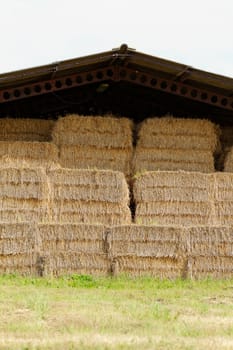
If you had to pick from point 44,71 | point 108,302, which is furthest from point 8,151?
point 108,302

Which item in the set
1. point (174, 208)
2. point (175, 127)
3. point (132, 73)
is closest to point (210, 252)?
point (174, 208)

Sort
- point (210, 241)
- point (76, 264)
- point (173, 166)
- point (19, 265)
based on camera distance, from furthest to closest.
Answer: point (173, 166) < point (210, 241) < point (19, 265) < point (76, 264)

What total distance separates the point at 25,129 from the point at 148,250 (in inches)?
188

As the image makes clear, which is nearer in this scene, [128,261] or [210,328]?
[210,328]

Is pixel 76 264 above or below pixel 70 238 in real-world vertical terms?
below

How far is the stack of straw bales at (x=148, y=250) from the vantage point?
16641 mm

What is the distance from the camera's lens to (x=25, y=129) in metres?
20.0

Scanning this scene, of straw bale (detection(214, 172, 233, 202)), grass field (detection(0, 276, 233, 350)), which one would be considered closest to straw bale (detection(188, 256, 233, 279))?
grass field (detection(0, 276, 233, 350))

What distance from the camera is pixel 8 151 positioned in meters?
18.9

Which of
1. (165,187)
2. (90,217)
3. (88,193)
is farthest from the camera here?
A: (165,187)

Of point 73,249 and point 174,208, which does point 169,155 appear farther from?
point 73,249

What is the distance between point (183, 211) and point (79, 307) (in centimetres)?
558

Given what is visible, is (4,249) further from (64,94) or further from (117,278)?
(64,94)

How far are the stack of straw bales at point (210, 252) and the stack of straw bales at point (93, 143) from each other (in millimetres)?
3014
